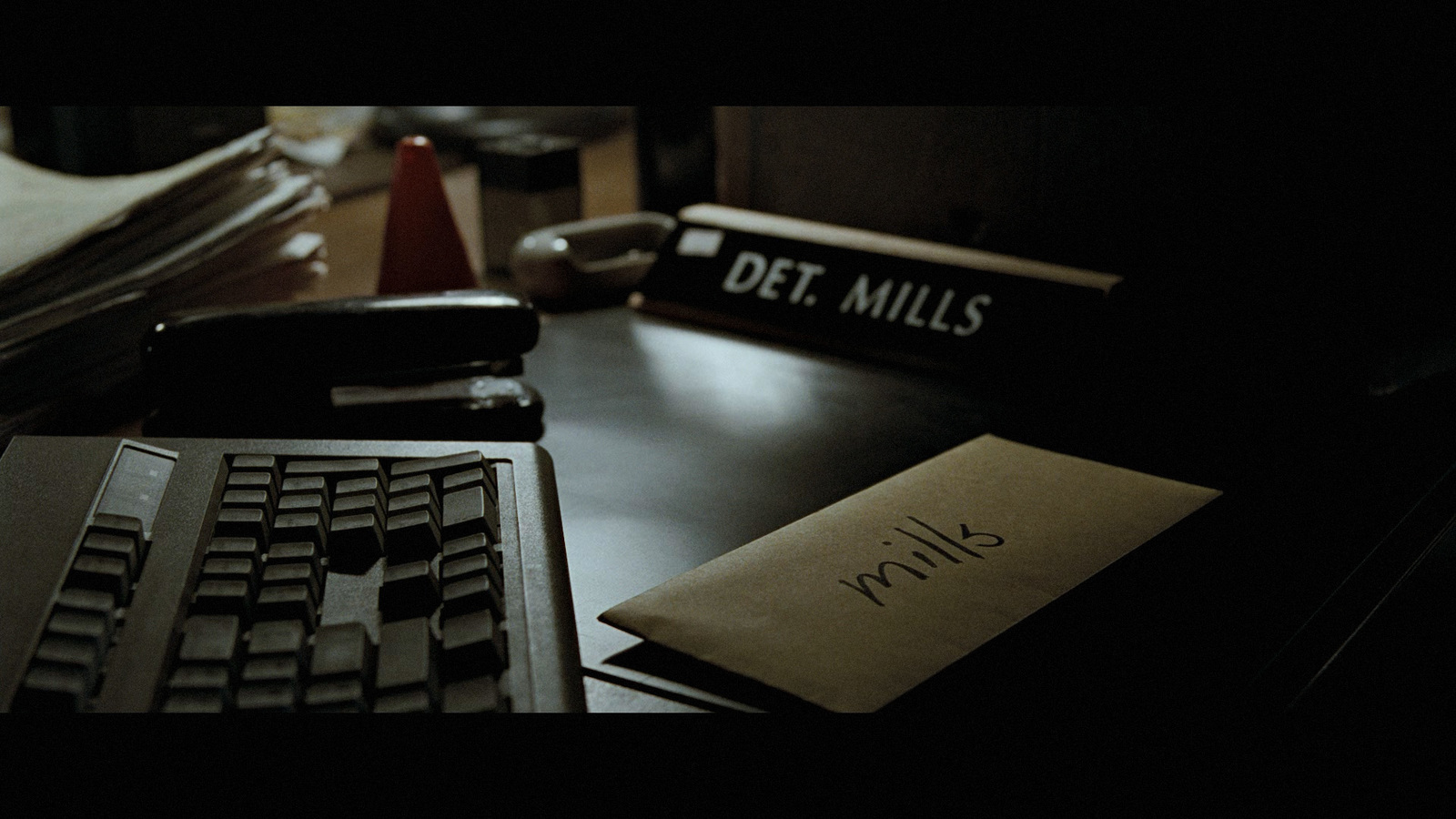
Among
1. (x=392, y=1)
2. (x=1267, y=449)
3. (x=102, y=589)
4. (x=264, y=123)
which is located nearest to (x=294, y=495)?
(x=102, y=589)

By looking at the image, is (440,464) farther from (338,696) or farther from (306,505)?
(338,696)

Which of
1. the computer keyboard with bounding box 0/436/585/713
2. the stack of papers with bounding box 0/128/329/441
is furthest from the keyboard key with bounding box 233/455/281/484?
the stack of papers with bounding box 0/128/329/441

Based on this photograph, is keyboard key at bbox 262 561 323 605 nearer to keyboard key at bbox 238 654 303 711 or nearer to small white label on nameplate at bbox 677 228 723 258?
keyboard key at bbox 238 654 303 711

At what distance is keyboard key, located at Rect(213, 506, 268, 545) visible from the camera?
461 millimetres

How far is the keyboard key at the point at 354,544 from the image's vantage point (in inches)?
18.1

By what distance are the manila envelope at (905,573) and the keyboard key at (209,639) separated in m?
0.13

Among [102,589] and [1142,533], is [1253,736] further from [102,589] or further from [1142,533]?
[102,589]

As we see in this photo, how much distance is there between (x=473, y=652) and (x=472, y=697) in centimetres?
2

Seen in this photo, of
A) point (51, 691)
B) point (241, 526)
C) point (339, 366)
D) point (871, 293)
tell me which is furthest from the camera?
point (871, 293)

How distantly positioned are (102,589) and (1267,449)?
1.82ft

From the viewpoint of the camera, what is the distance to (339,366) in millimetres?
641

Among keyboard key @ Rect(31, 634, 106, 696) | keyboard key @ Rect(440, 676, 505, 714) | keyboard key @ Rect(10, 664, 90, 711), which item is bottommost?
keyboard key @ Rect(440, 676, 505, 714)

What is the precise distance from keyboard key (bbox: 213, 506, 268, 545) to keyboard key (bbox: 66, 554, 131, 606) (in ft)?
0.14

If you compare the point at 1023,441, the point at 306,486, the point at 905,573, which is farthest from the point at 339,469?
the point at 1023,441
